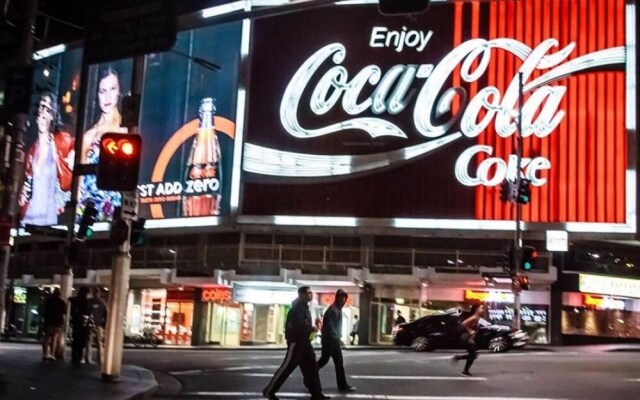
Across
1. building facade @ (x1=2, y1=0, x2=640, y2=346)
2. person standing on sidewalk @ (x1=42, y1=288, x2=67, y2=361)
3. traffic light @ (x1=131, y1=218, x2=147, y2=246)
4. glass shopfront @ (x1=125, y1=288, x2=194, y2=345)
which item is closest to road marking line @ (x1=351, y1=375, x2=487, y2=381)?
traffic light @ (x1=131, y1=218, x2=147, y2=246)

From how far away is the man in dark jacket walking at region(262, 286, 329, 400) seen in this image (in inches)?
455

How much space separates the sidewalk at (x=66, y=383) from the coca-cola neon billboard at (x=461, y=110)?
22391 millimetres

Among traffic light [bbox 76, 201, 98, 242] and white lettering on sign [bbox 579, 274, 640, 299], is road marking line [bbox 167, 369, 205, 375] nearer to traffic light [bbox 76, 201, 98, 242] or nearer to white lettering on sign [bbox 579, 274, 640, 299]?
traffic light [bbox 76, 201, 98, 242]

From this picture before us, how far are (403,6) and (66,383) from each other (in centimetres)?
828

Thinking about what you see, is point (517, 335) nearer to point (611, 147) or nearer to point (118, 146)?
point (611, 147)

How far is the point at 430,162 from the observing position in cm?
3691

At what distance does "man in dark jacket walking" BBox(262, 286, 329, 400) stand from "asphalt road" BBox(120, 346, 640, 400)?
842 millimetres

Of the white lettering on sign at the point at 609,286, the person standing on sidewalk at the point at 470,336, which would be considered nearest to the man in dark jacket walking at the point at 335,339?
the person standing on sidewalk at the point at 470,336

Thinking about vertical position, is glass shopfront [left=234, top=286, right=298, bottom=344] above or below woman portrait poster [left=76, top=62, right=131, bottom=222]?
below

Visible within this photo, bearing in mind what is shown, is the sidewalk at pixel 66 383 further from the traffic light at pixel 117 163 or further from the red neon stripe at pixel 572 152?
the red neon stripe at pixel 572 152

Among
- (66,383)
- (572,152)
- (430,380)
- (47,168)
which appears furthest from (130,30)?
(47,168)

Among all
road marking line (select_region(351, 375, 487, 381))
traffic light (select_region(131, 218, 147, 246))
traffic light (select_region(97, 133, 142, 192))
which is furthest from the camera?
road marking line (select_region(351, 375, 487, 381))

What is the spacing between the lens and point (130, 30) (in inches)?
509

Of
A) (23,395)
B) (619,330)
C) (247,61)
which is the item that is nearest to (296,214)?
(247,61)
